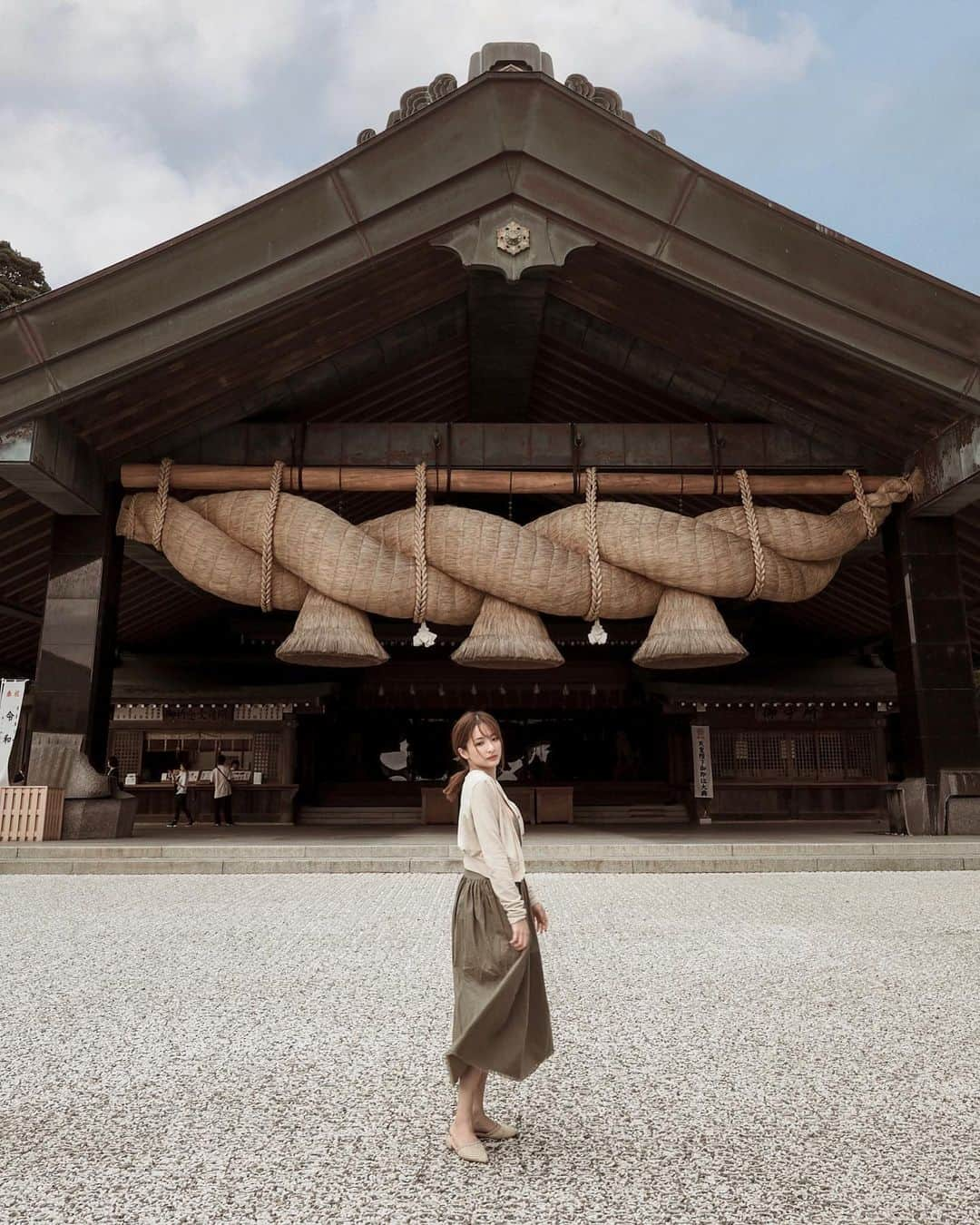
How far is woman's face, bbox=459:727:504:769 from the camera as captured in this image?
2457 mm

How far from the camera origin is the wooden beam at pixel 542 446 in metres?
9.47

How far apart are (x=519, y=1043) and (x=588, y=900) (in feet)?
12.8

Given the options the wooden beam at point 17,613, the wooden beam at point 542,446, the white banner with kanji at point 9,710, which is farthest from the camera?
the wooden beam at point 17,613

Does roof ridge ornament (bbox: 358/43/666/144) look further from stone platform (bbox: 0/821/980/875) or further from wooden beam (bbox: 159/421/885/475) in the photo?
stone platform (bbox: 0/821/980/875)

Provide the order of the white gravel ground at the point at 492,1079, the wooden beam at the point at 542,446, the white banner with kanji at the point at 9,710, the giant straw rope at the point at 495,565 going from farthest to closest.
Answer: the wooden beam at the point at 542,446, the white banner with kanji at the point at 9,710, the giant straw rope at the point at 495,565, the white gravel ground at the point at 492,1079

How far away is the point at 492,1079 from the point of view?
278 centimetres

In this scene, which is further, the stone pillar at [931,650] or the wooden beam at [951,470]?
the stone pillar at [931,650]

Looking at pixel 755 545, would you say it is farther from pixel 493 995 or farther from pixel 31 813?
pixel 31 813

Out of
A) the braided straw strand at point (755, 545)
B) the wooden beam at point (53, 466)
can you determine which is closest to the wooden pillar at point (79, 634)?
the wooden beam at point (53, 466)

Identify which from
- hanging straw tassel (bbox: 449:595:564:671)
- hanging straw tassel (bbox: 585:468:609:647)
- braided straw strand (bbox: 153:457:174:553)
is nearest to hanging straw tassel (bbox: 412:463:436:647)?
hanging straw tassel (bbox: 449:595:564:671)

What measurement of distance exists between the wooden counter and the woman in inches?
518

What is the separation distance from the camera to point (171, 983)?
374 cm

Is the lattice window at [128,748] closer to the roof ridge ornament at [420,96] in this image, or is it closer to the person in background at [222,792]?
the person in background at [222,792]

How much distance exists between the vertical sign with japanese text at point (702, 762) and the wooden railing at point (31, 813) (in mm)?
10251
